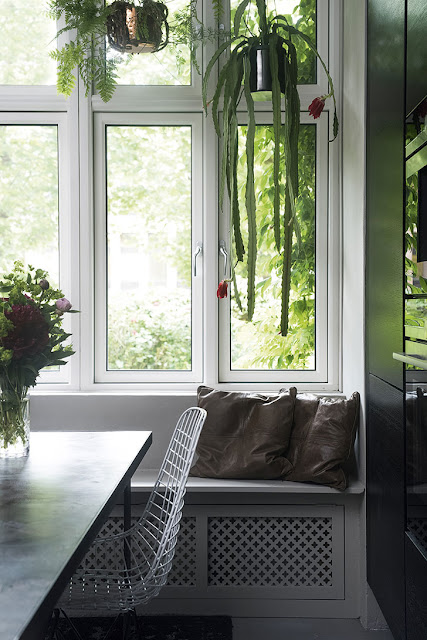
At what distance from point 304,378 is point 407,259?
1.39 metres

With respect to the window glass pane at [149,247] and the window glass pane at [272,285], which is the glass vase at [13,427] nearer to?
the window glass pane at [149,247]

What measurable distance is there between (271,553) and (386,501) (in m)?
0.78

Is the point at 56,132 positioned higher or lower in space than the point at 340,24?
lower

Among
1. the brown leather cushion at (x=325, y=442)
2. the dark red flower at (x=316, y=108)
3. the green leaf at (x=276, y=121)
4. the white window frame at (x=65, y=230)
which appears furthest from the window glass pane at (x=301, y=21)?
the brown leather cushion at (x=325, y=442)

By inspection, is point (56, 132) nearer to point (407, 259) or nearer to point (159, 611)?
point (407, 259)

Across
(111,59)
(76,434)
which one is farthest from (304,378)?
(111,59)

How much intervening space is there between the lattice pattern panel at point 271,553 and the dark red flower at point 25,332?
134 cm

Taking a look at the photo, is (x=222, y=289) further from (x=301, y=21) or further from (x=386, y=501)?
(x=301, y=21)

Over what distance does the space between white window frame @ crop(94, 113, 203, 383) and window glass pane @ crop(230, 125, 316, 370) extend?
19 cm

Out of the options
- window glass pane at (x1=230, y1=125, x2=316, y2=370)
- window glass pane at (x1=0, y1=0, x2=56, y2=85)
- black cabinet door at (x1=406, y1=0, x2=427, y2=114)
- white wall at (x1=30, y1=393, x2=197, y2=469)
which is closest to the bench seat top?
white wall at (x1=30, y1=393, x2=197, y2=469)

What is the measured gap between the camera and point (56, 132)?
12.2 ft

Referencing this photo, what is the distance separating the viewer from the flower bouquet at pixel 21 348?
7.76 ft

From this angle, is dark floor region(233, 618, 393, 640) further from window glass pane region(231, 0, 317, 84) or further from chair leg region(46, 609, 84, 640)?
window glass pane region(231, 0, 317, 84)

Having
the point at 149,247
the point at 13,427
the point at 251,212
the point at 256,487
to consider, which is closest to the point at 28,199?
the point at 149,247
